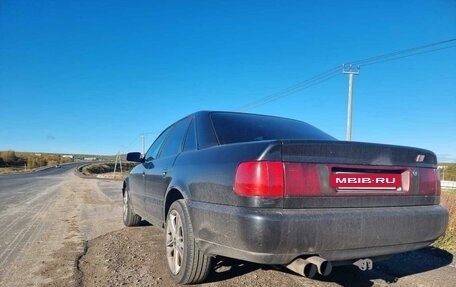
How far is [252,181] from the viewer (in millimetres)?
2662

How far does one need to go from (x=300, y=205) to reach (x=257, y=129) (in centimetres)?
147

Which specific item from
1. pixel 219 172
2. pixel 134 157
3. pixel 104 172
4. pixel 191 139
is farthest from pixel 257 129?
pixel 104 172

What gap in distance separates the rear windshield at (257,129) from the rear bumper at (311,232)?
0.86m

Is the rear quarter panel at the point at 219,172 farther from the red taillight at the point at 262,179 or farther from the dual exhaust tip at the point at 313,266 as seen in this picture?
the dual exhaust tip at the point at 313,266

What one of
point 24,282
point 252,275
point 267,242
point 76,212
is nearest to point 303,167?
point 267,242

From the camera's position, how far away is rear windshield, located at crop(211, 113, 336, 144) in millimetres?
3746

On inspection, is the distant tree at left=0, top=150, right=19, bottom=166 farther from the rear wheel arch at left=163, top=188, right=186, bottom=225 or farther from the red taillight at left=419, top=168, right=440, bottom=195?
the red taillight at left=419, top=168, right=440, bottom=195

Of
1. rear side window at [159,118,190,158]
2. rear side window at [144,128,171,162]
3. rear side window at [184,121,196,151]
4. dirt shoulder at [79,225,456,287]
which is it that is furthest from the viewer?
rear side window at [144,128,171,162]

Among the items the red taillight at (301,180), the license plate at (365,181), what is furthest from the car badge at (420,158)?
the red taillight at (301,180)

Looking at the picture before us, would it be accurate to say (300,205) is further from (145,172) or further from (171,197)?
(145,172)

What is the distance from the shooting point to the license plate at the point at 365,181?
9.14 feet

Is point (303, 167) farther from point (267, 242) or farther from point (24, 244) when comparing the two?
point (24, 244)

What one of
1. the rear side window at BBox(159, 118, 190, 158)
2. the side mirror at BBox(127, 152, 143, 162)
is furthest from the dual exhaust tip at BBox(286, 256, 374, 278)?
the side mirror at BBox(127, 152, 143, 162)

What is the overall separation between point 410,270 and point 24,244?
4.88 meters
